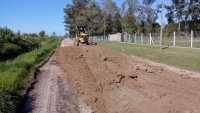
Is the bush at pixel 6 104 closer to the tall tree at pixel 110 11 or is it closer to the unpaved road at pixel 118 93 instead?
the unpaved road at pixel 118 93

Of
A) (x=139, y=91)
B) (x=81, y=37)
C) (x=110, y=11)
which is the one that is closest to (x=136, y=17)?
(x=110, y=11)

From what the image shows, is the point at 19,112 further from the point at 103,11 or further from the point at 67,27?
the point at 67,27

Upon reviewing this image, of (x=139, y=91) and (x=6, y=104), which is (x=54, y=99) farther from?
(x=139, y=91)

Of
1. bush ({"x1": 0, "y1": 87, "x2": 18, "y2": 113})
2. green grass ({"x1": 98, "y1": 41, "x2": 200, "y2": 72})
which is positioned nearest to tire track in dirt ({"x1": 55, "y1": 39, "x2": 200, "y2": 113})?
bush ({"x1": 0, "y1": 87, "x2": 18, "y2": 113})

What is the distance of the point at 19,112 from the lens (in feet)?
21.2

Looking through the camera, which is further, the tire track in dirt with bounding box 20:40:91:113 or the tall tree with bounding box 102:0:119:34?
the tall tree with bounding box 102:0:119:34

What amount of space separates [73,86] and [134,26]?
69.8 m

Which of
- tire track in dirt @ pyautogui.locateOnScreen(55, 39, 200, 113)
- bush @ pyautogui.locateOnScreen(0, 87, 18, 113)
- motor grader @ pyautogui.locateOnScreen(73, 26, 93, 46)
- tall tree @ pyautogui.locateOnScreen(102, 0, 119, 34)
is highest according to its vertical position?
tall tree @ pyautogui.locateOnScreen(102, 0, 119, 34)

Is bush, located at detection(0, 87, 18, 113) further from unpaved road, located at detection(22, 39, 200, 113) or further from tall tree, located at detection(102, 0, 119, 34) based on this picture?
tall tree, located at detection(102, 0, 119, 34)

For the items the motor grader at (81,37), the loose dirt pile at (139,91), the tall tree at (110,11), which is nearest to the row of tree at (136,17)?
the tall tree at (110,11)

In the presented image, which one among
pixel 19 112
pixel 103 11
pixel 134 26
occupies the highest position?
pixel 103 11

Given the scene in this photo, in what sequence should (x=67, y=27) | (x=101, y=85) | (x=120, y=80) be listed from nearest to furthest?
(x=101, y=85) → (x=120, y=80) → (x=67, y=27)

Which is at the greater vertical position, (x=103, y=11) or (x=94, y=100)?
(x=103, y=11)

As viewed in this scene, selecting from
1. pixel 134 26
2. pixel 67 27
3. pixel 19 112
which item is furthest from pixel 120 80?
pixel 67 27
